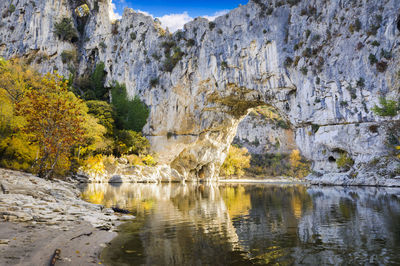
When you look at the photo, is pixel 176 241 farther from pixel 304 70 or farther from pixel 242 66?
pixel 242 66

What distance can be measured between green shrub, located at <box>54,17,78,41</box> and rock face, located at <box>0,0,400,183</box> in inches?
31.3

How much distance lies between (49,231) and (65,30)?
146 ft

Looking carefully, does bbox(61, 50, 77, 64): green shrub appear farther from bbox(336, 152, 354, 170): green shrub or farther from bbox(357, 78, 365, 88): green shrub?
bbox(336, 152, 354, 170): green shrub

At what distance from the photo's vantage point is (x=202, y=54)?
34.4 metres

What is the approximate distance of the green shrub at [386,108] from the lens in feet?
74.7

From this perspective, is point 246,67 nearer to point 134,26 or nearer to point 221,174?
point 134,26

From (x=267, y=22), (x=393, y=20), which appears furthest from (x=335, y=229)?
(x=267, y=22)

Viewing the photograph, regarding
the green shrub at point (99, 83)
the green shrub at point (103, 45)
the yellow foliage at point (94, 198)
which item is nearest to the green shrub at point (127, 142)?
the green shrub at point (99, 83)

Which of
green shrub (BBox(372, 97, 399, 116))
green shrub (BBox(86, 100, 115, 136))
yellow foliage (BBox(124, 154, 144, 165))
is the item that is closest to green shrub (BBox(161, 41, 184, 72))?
green shrub (BBox(86, 100, 115, 136))

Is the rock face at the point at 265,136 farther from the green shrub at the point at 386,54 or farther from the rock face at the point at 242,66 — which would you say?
the green shrub at the point at 386,54

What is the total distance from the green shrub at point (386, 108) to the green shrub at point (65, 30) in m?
42.5

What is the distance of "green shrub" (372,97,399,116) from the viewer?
22781mm

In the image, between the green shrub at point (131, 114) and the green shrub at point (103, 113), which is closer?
the green shrub at point (103, 113)

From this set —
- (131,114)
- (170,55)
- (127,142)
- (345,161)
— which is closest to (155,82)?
(170,55)
